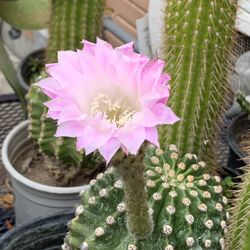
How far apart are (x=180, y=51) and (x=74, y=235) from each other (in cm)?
43

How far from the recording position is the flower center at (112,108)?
775mm

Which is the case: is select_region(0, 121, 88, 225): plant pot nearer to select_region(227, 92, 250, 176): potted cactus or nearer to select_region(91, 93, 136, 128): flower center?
select_region(227, 92, 250, 176): potted cactus

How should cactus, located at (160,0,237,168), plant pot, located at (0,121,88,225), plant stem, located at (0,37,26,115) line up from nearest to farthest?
1. cactus, located at (160,0,237,168)
2. plant pot, located at (0,121,88,225)
3. plant stem, located at (0,37,26,115)

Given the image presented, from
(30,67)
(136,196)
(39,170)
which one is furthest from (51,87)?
(30,67)

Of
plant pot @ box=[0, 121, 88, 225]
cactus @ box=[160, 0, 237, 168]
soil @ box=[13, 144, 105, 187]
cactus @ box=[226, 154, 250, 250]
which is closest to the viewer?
cactus @ box=[226, 154, 250, 250]

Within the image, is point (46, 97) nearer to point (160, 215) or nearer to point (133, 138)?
point (160, 215)

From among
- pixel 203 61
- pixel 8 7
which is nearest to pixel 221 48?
pixel 203 61

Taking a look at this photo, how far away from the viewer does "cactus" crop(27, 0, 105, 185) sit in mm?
1562

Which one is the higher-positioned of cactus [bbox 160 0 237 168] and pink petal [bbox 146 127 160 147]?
pink petal [bbox 146 127 160 147]

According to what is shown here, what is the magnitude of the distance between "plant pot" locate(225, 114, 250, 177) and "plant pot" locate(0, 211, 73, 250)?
0.50 metres

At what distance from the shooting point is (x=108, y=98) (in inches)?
31.5

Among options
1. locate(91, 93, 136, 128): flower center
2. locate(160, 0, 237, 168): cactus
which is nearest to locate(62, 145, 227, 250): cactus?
locate(160, 0, 237, 168): cactus

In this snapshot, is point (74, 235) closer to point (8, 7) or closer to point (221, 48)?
point (221, 48)

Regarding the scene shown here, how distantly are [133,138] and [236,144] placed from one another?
108 centimetres
